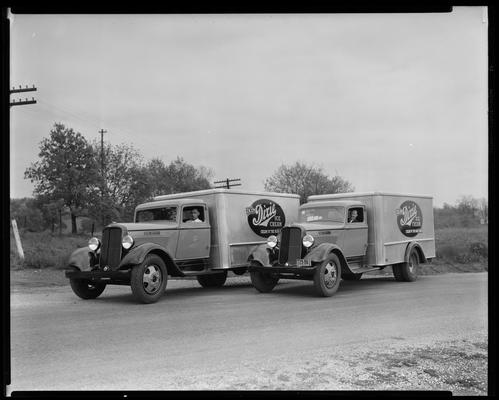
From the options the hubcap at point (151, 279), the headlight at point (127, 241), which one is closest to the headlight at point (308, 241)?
the hubcap at point (151, 279)

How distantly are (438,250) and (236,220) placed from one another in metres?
6.77

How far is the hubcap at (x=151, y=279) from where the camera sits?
821 centimetres

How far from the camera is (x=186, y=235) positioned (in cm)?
954

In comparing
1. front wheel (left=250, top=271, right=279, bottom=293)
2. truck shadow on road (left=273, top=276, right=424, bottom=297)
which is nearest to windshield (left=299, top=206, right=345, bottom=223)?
truck shadow on road (left=273, top=276, right=424, bottom=297)

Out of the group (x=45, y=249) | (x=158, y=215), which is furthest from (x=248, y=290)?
(x=45, y=249)

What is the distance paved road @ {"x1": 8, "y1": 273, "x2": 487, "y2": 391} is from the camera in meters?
4.29

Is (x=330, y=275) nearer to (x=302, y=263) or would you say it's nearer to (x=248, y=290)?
(x=302, y=263)

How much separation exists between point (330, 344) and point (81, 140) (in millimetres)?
6330

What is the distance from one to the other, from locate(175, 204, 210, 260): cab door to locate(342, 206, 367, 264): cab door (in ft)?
9.82

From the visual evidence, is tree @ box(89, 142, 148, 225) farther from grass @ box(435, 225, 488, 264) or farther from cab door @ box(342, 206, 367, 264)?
grass @ box(435, 225, 488, 264)

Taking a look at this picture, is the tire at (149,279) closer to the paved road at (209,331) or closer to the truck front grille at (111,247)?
the paved road at (209,331)

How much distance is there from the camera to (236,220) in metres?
10.3
